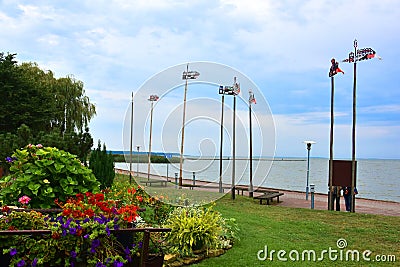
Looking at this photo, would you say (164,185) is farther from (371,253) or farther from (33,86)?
(33,86)

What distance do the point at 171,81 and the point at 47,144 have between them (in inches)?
239

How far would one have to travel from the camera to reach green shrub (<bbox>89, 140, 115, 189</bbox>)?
433 inches

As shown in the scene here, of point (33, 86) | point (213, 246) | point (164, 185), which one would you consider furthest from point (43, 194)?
point (33, 86)

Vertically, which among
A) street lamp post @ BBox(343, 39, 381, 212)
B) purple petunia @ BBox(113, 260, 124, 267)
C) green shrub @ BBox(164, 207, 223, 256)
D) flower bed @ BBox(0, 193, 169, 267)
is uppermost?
street lamp post @ BBox(343, 39, 381, 212)

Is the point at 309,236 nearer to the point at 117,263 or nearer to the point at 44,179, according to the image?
the point at 44,179

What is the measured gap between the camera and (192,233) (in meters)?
5.64

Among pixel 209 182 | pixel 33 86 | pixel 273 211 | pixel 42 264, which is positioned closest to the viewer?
pixel 42 264

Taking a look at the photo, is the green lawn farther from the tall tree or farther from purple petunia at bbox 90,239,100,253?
the tall tree

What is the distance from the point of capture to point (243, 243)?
657 cm

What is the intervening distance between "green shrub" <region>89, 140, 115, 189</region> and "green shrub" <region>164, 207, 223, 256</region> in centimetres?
526

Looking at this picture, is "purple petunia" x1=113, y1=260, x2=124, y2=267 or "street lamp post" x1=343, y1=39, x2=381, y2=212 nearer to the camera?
"purple petunia" x1=113, y1=260, x2=124, y2=267

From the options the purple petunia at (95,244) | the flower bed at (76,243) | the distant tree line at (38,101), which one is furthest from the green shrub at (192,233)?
the distant tree line at (38,101)

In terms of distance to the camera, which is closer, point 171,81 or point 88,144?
point 171,81

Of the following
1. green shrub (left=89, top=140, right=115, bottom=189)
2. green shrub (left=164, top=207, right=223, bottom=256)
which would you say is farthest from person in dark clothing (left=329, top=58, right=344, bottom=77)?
green shrub (left=164, top=207, right=223, bottom=256)
